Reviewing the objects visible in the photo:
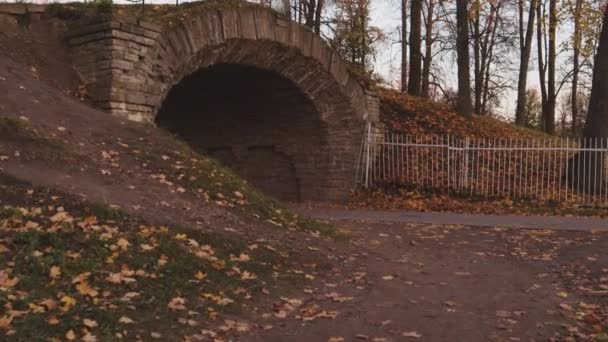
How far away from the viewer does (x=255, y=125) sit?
617 inches

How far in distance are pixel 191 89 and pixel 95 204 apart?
948cm

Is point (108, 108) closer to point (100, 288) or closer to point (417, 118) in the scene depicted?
point (100, 288)

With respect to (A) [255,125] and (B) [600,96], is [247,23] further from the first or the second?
(B) [600,96]

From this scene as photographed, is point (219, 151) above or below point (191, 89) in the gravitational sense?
below

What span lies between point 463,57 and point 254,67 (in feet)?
27.2

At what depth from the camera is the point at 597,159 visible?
13.7m

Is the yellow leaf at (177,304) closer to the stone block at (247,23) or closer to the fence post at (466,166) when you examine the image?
the stone block at (247,23)

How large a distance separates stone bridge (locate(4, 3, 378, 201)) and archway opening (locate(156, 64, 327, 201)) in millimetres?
27

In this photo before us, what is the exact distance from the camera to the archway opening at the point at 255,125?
14.6 metres

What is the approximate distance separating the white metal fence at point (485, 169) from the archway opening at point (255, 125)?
56.4 inches

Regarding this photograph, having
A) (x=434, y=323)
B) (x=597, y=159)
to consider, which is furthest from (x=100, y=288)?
(x=597, y=159)

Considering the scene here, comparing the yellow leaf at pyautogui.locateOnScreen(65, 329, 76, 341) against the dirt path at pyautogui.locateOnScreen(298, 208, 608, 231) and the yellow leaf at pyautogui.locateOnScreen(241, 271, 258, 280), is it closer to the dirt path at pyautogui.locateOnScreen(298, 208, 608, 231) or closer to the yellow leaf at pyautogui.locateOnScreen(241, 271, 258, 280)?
the yellow leaf at pyautogui.locateOnScreen(241, 271, 258, 280)

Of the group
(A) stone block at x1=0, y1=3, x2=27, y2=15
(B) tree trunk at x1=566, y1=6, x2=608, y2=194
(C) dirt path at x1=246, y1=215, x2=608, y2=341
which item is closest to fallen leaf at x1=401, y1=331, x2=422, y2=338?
(C) dirt path at x1=246, y1=215, x2=608, y2=341

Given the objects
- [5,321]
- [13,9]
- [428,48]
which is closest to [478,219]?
[5,321]
